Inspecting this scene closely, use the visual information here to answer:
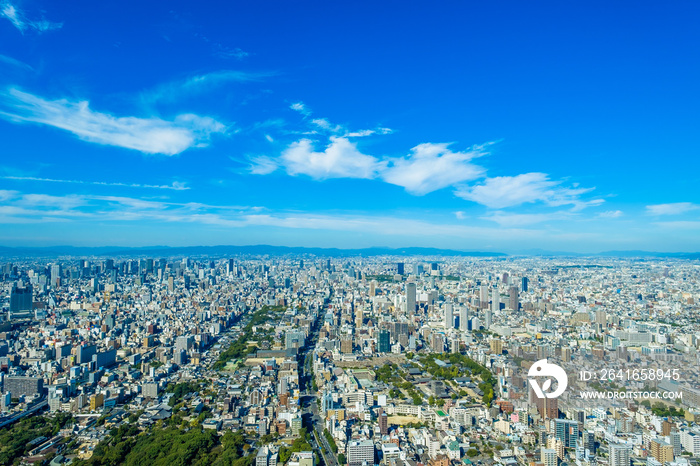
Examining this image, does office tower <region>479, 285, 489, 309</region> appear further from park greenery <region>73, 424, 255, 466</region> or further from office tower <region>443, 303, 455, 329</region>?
park greenery <region>73, 424, 255, 466</region>

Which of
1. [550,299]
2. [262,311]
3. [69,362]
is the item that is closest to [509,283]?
[550,299]

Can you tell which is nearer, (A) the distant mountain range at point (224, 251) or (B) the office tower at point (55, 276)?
(B) the office tower at point (55, 276)

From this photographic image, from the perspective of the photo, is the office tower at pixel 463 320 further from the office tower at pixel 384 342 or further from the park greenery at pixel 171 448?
the park greenery at pixel 171 448

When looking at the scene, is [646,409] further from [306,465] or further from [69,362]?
[69,362]

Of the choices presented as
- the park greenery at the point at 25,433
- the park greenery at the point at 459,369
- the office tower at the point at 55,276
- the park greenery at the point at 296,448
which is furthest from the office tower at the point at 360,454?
the office tower at the point at 55,276

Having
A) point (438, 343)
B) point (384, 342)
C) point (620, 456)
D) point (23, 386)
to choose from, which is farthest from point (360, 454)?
point (438, 343)

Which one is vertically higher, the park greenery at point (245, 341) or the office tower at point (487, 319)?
the office tower at point (487, 319)
